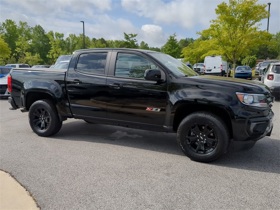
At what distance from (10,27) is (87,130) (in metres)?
50.8

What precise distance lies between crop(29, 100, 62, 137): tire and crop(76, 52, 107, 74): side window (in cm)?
106

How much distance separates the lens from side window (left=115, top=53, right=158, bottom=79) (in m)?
4.66

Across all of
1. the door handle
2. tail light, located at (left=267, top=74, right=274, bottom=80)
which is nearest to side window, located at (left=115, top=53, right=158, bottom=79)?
the door handle

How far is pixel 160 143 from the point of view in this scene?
17.2 feet

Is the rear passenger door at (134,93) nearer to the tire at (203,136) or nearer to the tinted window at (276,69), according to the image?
the tire at (203,136)

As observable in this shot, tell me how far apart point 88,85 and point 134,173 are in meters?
2.04

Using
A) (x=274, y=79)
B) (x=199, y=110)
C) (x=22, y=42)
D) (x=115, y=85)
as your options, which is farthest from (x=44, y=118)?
(x=22, y=42)

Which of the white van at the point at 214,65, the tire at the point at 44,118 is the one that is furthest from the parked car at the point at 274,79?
the white van at the point at 214,65

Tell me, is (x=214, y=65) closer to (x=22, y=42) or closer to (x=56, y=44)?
(x=56, y=44)

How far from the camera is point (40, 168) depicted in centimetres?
397

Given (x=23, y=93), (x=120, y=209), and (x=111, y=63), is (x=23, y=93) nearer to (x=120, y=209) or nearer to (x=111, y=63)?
(x=111, y=63)

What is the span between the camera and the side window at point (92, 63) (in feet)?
16.5

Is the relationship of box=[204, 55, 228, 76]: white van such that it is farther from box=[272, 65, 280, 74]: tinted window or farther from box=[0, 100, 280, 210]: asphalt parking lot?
box=[0, 100, 280, 210]: asphalt parking lot

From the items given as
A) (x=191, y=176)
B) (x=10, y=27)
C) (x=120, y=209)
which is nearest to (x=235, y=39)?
Answer: (x=191, y=176)
